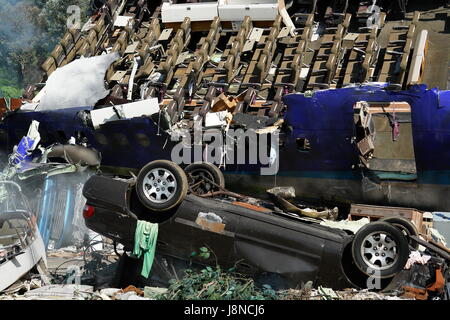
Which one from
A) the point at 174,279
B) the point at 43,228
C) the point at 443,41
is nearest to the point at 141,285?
the point at 174,279

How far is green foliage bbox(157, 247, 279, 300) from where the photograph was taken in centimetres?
1032

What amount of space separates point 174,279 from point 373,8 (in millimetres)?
9609

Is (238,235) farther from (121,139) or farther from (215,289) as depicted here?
(121,139)

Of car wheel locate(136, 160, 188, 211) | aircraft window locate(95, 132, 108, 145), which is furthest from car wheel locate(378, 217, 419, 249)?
aircraft window locate(95, 132, 108, 145)

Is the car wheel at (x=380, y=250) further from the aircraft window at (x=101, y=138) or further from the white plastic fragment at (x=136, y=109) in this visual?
the aircraft window at (x=101, y=138)

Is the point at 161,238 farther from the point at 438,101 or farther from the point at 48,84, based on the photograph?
the point at 48,84

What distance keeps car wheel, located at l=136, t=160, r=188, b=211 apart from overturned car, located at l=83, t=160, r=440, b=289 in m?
0.01

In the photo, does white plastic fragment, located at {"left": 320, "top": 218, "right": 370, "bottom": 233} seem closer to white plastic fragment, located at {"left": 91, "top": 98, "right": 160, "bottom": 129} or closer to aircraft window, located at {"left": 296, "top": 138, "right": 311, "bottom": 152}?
aircraft window, located at {"left": 296, "top": 138, "right": 311, "bottom": 152}

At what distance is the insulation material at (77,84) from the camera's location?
719 inches

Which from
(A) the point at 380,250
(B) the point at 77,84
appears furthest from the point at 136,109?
(A) the point at 380,250

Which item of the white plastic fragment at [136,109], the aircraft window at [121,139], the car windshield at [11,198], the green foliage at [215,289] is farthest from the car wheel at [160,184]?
the aircraft window at [121,139]

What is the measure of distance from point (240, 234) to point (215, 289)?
1167 millimetres

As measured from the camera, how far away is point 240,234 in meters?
11.4

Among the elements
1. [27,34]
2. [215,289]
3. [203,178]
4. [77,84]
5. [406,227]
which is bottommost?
[215,289]
